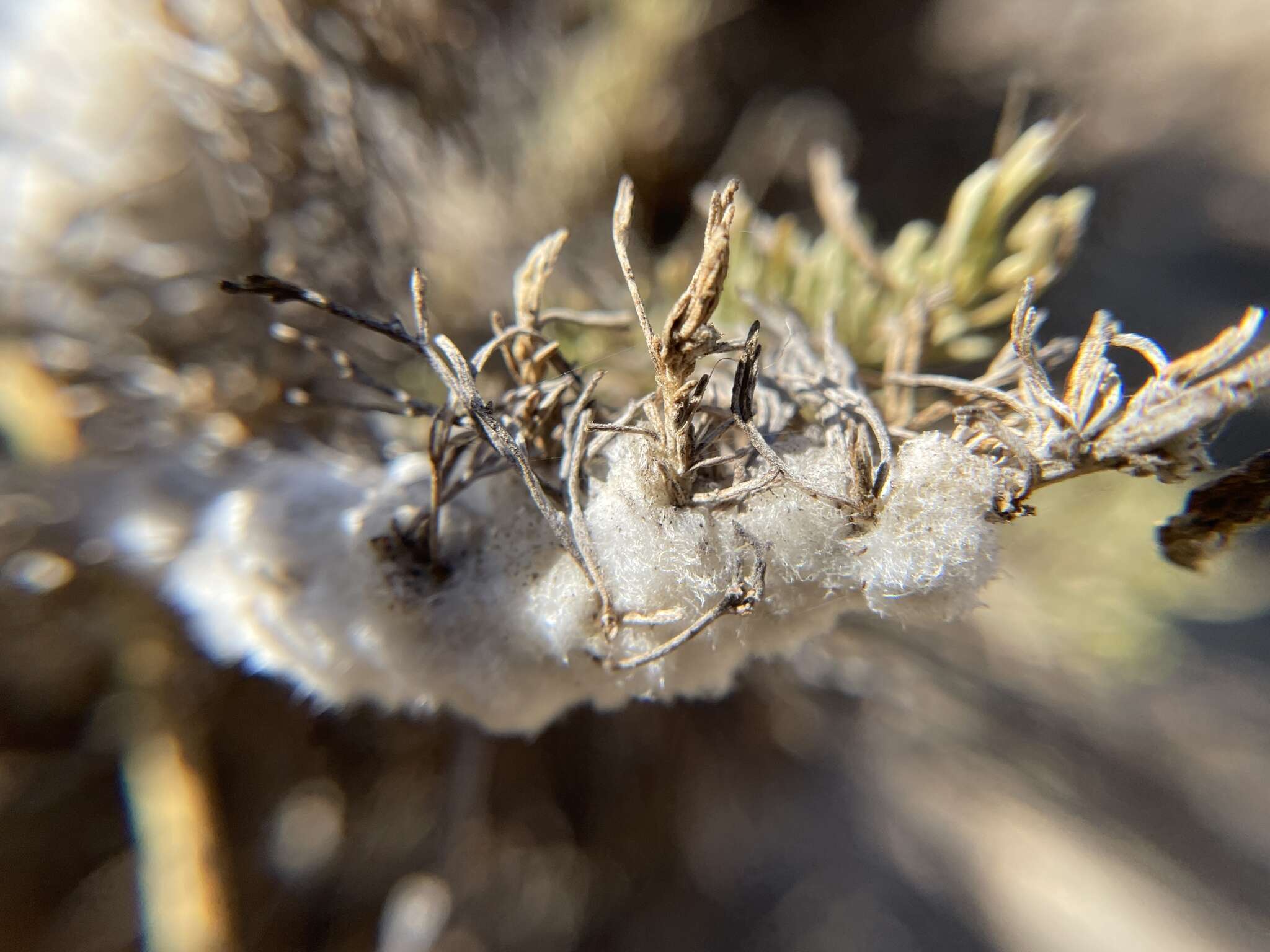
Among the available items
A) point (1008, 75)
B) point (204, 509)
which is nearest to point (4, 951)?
point (204, 509)

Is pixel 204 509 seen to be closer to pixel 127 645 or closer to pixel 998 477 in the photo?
pixel 127 645

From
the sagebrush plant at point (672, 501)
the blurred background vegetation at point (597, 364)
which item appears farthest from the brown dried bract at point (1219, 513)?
the blurred background vegetation at point (597, 364)

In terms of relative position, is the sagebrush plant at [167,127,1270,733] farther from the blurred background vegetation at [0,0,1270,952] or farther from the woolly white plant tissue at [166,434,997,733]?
the blurred background vegetation at [0,0,1270,952]

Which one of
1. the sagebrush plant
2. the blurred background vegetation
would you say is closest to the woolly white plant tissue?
the sagebrush plant

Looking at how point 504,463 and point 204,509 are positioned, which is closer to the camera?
point 504,463

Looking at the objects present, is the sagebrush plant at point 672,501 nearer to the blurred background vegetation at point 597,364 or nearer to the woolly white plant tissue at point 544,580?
the woolly white plant tissue at point 544,580

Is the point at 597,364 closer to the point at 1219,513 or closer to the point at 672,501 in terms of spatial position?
the point at 672,501
